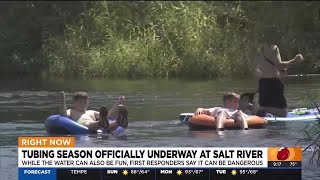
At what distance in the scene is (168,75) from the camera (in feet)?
86.5

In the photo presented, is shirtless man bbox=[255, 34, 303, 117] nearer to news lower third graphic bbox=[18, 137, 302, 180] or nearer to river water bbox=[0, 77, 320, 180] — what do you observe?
river water bbox=[0, 77, 320, 180]

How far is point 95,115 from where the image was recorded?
10.1m

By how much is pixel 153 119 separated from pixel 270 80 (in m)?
2.12

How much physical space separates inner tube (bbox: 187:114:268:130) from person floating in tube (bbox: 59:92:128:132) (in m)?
1.02

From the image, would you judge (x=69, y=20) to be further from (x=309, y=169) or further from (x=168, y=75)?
(x=309, y=169)

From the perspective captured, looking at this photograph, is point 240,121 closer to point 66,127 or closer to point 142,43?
point 66,127

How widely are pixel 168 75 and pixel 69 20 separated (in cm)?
482

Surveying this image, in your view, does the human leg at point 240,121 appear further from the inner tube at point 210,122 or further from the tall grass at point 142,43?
the tall grass at point 142,43

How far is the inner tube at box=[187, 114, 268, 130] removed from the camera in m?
10.3

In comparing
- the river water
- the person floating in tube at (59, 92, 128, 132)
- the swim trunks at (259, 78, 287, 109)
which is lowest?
the river water

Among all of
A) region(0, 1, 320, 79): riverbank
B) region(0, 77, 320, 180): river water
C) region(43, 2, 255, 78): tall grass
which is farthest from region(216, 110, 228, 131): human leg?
region(43, 2, 255, 78): tall grass

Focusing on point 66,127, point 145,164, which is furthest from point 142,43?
point 145,164

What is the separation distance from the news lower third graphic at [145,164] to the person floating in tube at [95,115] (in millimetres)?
4344

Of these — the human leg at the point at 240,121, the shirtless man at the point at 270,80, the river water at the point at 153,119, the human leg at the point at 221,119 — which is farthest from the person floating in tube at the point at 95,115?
the shirtless man at the point at 270,80
